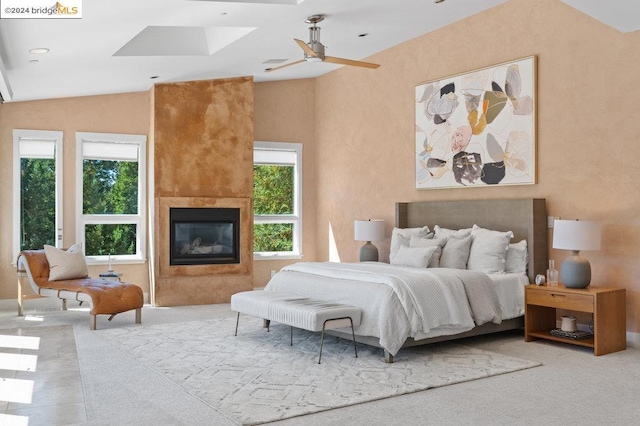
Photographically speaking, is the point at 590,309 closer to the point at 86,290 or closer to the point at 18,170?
the point at 86,290

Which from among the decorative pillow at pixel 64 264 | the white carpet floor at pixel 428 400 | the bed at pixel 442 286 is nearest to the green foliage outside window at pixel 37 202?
the decorative pillow at pixel 64 264

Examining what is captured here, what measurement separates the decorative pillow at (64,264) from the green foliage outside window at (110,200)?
3.70 ft

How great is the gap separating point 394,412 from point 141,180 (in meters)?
6.21

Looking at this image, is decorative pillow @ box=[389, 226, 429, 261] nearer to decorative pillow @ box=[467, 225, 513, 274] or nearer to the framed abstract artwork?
the framed abstract artwork

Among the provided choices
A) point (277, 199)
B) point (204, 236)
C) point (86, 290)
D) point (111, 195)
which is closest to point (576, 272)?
point (86, 290)

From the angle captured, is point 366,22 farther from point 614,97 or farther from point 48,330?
point 48,330

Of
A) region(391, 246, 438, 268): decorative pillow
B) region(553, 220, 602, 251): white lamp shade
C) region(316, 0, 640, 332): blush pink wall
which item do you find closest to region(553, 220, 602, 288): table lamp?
region(553, 220, 602, 251): white lamp shade

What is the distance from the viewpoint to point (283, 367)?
5.03 metres

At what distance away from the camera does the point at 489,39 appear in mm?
7164

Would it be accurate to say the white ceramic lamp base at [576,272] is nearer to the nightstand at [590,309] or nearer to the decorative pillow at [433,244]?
the nightstand at [590,309]

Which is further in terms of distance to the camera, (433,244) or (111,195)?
(111,195)

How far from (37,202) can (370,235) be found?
175 inches

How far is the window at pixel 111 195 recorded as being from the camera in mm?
8758

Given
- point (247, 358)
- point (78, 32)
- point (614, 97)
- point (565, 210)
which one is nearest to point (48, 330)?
point (247, 358)
